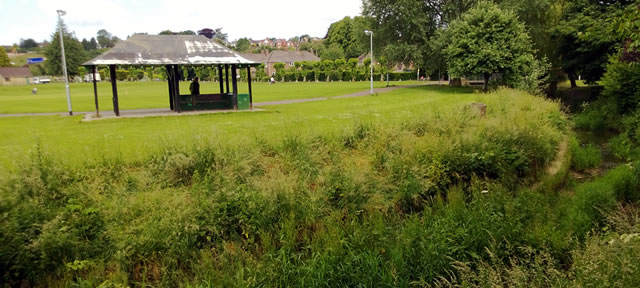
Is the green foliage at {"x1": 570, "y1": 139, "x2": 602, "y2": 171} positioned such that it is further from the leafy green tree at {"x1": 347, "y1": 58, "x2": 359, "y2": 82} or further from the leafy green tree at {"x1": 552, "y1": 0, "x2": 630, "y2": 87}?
the leafy green tree at {"x1": 347, "y1": 58, "x2": 359, "y2": 82}

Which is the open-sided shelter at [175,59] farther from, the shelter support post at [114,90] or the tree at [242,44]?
the tree at [242,44]

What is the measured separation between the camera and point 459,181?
9398 mm

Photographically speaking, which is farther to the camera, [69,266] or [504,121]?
[504,121]

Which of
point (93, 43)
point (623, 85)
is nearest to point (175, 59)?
point (623, 85)

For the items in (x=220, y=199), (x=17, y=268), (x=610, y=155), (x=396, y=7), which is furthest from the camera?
(x=396, y=7)

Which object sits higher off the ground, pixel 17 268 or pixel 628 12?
pixel 628 12

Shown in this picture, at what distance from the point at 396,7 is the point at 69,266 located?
109ft

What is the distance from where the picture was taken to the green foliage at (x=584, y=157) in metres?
12.3

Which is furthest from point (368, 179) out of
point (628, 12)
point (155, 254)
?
point (628, 12)

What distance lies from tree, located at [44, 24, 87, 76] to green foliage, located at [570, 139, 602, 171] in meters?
77.6

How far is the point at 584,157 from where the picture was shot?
12648 mm

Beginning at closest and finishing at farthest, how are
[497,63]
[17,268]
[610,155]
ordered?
→ [17,268], [610,155], [497,63]

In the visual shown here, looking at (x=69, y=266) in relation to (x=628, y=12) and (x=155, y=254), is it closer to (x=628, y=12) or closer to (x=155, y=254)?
(x=155, y=254)

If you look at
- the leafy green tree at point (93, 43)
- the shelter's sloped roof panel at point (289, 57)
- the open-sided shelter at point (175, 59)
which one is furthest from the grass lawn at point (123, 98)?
the leafy green tree at point (93, 43)
